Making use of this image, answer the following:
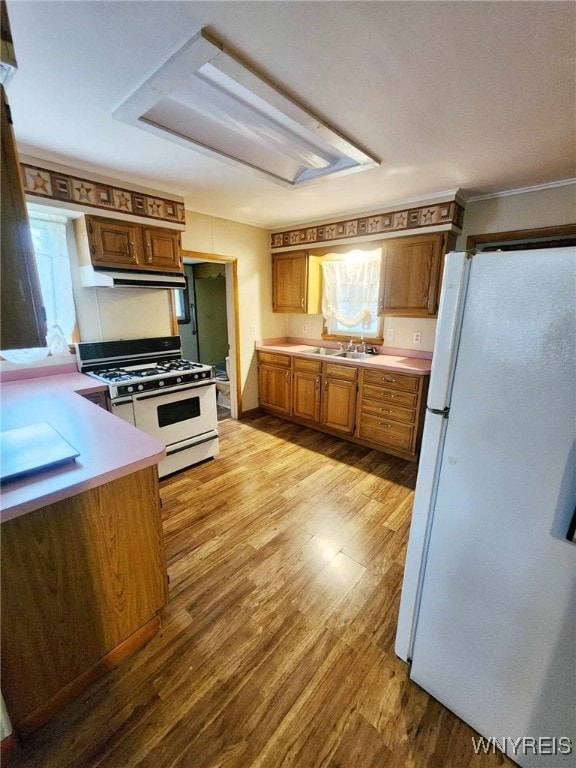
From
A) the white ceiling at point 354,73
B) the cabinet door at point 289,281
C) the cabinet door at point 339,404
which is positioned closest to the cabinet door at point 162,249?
the white ceiling at point 354,73

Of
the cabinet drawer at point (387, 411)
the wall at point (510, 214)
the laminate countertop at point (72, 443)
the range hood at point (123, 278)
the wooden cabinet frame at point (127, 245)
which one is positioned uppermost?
the wall at point (510, 214)

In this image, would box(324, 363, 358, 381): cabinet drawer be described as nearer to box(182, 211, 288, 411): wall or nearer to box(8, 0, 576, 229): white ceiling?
box(182, 211, 288, 411): wall

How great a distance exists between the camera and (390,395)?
119 inches

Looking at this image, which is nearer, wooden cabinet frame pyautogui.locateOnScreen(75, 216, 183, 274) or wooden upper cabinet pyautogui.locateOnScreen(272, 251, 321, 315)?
wooden cabinet frame pyautogui.locateOnScreen(75, 216, 183, 274)

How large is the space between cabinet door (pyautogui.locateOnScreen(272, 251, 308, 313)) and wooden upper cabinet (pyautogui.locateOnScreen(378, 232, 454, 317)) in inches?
41.0

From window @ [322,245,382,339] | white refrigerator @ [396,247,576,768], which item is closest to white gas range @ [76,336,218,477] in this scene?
window @ [322,245,382,339]

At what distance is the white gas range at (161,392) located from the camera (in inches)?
93.8

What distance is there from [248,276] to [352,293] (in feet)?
4.29

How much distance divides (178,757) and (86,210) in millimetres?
3041

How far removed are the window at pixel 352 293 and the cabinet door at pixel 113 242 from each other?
2171 mm

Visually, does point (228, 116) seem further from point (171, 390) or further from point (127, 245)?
point (171, 390)

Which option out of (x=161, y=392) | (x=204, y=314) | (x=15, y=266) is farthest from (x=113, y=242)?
(x=204, y=314)

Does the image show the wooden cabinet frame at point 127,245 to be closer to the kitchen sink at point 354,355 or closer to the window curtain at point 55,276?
the window curtain at point 55,276

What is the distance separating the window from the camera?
351 cm
